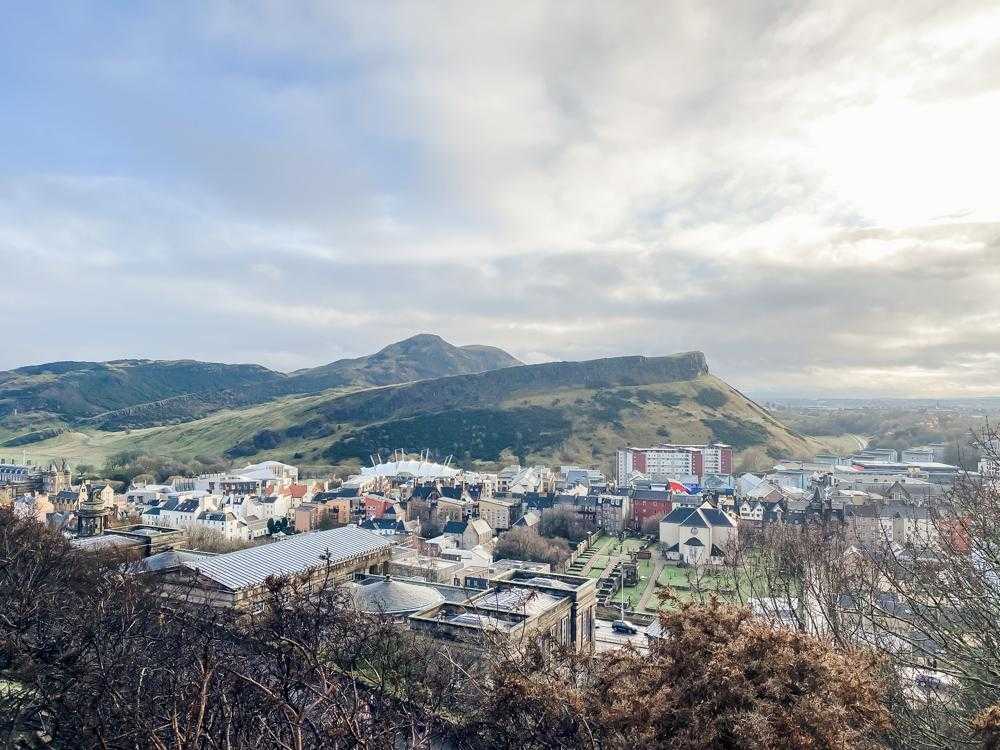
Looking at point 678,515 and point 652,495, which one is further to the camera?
point 652,495

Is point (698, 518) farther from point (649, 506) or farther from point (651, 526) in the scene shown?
point (649, 506)

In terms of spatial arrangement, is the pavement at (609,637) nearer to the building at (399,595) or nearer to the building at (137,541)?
the building at (399,595)

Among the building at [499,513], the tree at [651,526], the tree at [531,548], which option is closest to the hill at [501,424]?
the building at [499,513]

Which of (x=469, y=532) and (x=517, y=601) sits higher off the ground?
(x=517, y=601)

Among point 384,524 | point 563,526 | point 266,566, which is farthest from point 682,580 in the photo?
point 266,566

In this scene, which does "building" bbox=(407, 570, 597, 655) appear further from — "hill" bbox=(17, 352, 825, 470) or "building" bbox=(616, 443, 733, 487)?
"hill" bbox=(17, 352, 825, 470)

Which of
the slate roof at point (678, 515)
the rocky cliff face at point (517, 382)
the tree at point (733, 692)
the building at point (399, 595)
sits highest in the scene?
the rocky cliff face at point (517, 382)
